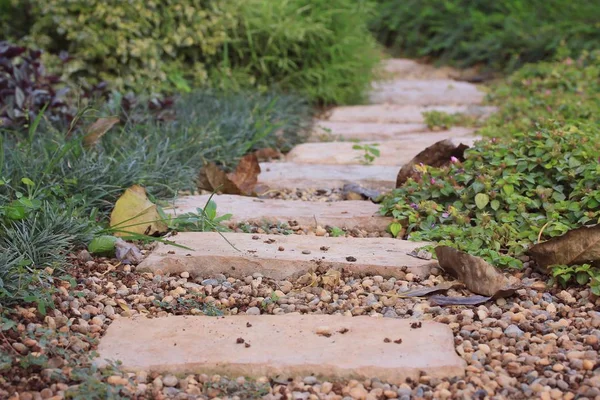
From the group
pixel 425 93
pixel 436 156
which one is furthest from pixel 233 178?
pixel 425 93

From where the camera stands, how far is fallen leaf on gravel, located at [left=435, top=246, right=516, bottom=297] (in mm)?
2281

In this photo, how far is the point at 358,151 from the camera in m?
4.19

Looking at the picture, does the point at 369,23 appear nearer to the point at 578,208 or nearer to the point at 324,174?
the point at 324,174

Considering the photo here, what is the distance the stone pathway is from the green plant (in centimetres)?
4

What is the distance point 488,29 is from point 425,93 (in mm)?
1991

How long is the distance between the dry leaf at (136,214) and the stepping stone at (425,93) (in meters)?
3.46

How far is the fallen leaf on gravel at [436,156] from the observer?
10.4 feet

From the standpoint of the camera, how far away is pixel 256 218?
9.77ft

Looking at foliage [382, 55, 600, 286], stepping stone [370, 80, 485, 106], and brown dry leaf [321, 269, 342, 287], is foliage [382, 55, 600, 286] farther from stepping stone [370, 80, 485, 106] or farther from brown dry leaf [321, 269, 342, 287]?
stepping stone [370, 80, 485, 106]

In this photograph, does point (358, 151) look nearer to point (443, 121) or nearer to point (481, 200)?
point (443, 121)

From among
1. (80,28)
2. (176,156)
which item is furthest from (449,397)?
(80,28)

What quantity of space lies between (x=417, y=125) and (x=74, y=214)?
2.85m

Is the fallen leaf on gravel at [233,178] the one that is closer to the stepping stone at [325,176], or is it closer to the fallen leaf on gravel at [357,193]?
the stepping stone at [325,176]

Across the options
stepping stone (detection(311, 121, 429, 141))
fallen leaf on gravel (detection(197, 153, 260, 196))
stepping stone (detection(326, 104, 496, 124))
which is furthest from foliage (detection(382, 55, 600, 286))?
stepping stone (detection(326, 104, 496, 124))
